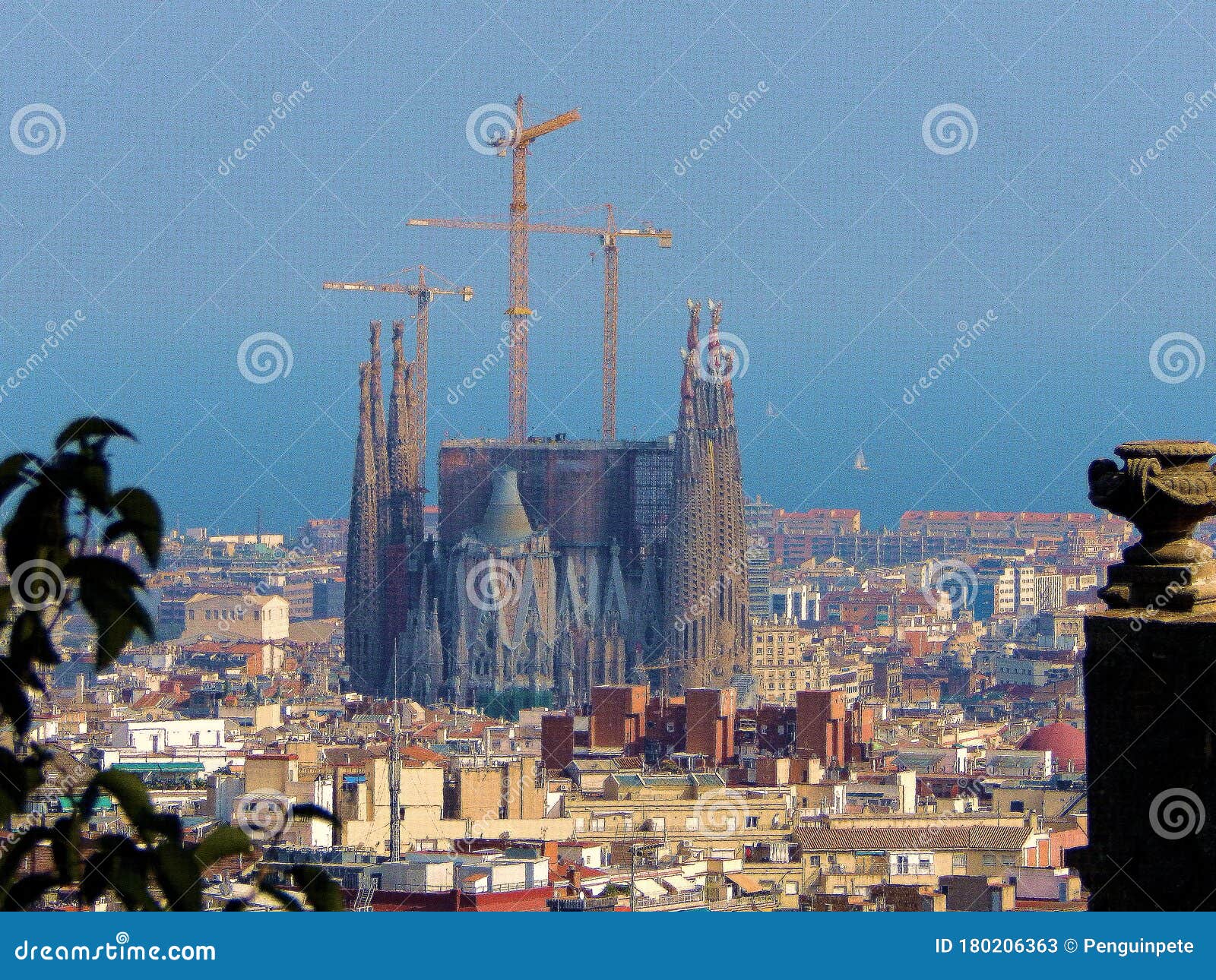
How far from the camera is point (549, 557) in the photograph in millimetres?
38688

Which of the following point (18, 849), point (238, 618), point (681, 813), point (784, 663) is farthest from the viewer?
point (238, 618)

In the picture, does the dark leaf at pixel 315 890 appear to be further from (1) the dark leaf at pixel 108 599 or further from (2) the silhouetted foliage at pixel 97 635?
(1) the dark leaf at pixel 108 599

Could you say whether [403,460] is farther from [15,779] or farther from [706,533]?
[15,779]

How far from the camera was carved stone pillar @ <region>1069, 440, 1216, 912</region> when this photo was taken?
2.02m

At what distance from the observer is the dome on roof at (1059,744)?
2540cm

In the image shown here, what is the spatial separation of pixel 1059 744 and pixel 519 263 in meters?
18.4

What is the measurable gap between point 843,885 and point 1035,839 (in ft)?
6.85

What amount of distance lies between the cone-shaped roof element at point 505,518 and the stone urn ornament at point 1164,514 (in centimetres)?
3681

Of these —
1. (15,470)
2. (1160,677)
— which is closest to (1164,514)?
(1160,677)

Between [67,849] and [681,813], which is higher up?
[67,849]

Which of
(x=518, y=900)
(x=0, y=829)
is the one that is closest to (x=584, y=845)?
(x=518, y=900)

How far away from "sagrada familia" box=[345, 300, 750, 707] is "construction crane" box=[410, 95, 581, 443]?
5.58 ft

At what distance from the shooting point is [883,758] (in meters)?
27.6

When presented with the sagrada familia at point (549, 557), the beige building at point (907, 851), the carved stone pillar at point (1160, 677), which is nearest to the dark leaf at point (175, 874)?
the carved stone pillar at point (1160, 677)
